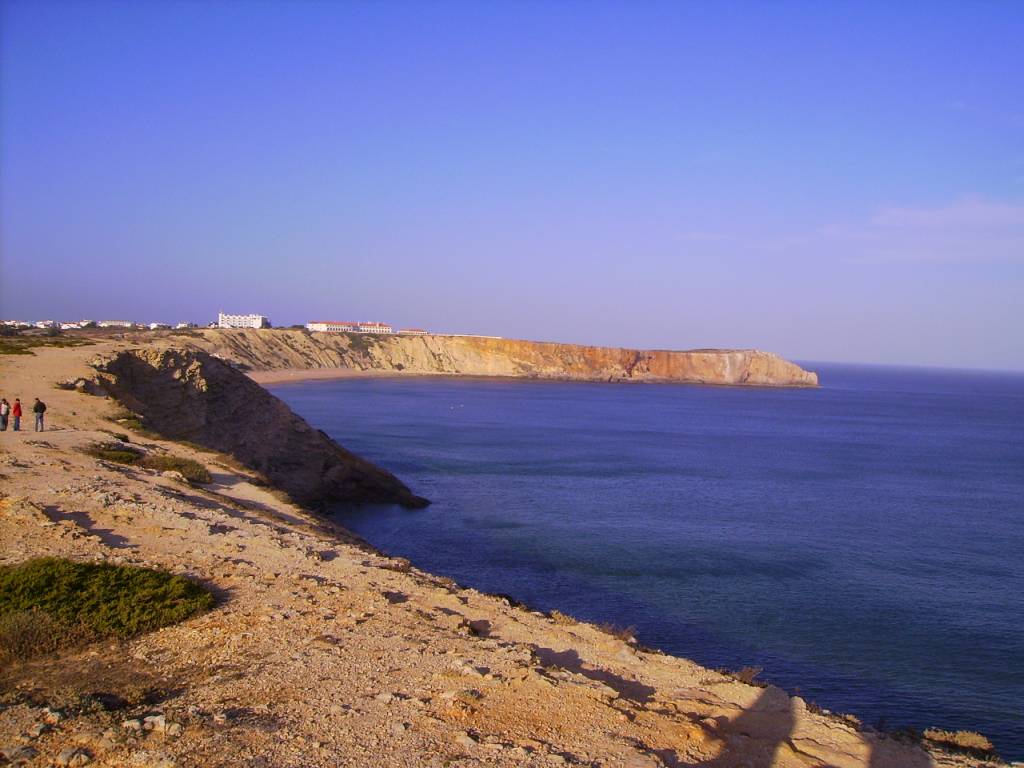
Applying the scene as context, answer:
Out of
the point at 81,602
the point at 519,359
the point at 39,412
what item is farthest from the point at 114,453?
the point at 519,359

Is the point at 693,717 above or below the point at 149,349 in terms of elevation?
below

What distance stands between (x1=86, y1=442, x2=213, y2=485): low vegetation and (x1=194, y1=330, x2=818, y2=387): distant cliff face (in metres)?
101

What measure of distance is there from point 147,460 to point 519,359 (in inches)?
4766

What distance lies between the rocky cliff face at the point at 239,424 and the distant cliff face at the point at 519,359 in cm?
8760

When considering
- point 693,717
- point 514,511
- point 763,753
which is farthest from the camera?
point 514,511

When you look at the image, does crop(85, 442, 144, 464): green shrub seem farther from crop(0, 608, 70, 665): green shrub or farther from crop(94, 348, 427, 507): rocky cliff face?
crop(0, 608, 70, 665): green shrub

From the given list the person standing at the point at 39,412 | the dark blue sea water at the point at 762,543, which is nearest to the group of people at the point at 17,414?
the person standing at the point at 39,412

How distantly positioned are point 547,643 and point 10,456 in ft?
41.4

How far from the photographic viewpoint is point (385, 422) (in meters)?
62.4

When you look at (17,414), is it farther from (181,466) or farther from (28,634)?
(28,634)

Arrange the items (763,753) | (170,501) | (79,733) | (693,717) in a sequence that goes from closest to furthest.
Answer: (79,733), (763,753), (693,717), (170,501)

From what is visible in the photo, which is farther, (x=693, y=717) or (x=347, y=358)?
(x=347, y=358)

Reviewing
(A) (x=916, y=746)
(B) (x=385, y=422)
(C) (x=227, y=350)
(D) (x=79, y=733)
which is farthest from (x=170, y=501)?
(C) (x=227, y=350)

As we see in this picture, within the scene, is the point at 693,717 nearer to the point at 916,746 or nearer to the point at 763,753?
the point at 763,753
